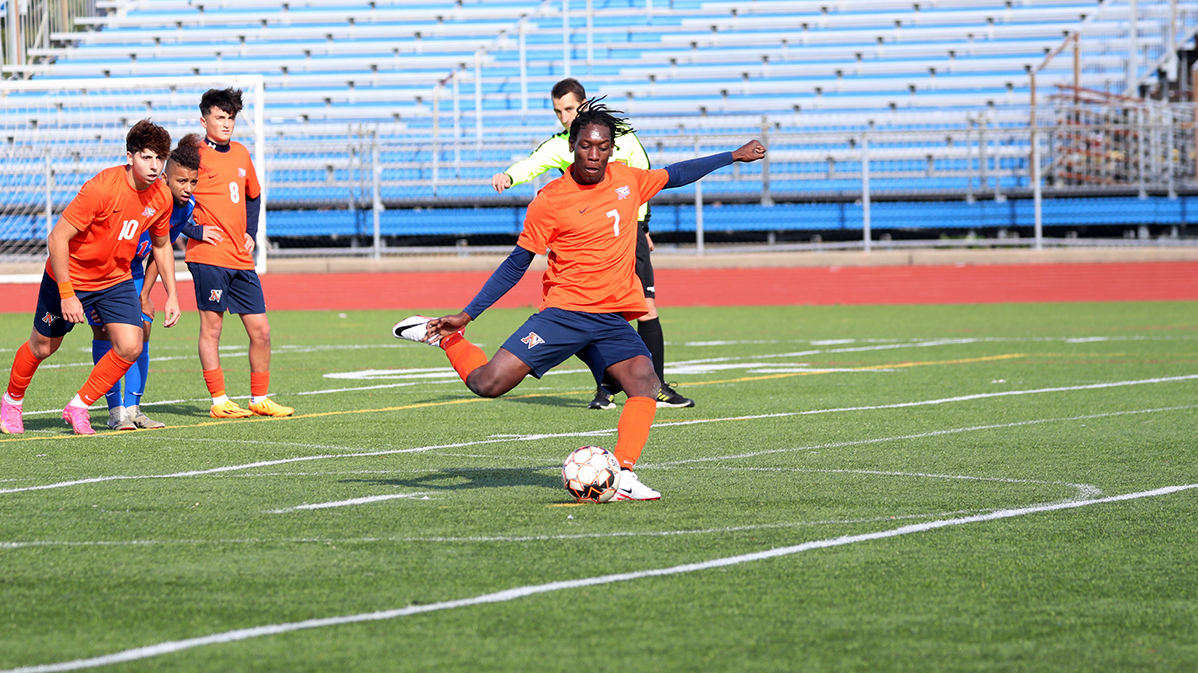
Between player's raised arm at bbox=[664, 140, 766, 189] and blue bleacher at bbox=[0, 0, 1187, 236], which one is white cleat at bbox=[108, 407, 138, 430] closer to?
player's raised arm at bbox=[664, 140, 766, 189]

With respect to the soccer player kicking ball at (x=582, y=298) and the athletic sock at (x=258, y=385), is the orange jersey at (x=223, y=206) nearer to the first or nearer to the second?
the athletic sock at (x=258, y=385)

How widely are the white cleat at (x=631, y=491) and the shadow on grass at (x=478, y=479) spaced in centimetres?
48

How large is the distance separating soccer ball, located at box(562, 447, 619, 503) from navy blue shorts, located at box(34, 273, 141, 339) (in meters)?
3.58

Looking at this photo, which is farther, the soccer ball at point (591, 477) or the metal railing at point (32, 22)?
the metal railing at point (32, 22)

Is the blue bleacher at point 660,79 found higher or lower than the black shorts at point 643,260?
higher

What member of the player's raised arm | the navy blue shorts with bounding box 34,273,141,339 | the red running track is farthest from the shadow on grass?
the red running track

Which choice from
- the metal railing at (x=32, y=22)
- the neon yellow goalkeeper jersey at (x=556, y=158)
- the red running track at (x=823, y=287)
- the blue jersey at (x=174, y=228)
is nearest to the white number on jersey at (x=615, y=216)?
the neon yellow goalkeeper jersey at (x=556, y=158)

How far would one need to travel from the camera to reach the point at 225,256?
9.42 metres

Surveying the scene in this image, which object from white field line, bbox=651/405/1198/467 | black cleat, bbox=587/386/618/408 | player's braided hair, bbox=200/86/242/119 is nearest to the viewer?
white field line, bbox=651/405/1198/467

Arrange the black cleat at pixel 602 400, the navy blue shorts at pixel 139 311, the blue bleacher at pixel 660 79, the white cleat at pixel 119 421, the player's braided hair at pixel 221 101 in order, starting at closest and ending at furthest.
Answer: the navy blue shorts at pixel 139 311 → the white cleat at pixel 119 421 → the player's braided hair at pixel 221 101 → the black cleat at pixel 602 400 → the blue bleacher at pixel 660 79

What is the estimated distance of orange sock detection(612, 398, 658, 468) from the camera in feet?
20.7

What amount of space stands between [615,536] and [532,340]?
128 cm

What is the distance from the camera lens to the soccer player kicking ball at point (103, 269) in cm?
811

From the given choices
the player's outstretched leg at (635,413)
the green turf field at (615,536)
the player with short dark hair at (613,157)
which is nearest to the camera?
the green turf field at (615,536)
